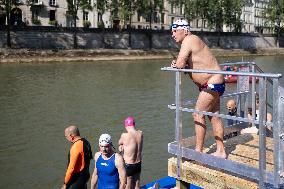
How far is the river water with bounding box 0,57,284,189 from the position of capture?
1477 centimetres

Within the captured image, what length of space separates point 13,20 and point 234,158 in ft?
225

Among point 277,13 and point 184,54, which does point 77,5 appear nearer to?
point 277,13

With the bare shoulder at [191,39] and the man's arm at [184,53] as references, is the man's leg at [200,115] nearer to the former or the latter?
the man's arm at [184,53]

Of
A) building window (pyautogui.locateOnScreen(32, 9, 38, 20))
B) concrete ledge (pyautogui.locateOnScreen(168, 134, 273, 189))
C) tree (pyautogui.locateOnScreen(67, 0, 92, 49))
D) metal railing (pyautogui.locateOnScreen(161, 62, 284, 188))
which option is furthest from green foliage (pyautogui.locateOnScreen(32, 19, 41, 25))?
metal railing (pyautogui.locateOnScreen(161, 62, 284, 188))

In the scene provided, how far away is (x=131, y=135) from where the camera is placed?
966cm

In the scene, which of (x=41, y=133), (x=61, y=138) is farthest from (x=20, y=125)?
(x=61, y=138)

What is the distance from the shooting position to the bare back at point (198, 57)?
6652 mm

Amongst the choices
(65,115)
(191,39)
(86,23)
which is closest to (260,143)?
(191,39)

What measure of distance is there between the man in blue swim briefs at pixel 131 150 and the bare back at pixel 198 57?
3.22m

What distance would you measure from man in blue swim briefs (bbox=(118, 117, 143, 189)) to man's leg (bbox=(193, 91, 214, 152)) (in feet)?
9.51

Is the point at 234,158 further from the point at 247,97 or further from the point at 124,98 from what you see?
the point at 124,98

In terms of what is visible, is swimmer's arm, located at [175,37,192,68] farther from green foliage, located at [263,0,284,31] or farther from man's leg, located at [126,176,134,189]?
green foliage, located at [263,0,284,31]

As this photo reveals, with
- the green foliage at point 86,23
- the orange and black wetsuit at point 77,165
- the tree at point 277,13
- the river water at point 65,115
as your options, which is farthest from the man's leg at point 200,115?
the tree at point 277,13

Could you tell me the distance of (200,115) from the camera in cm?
688
